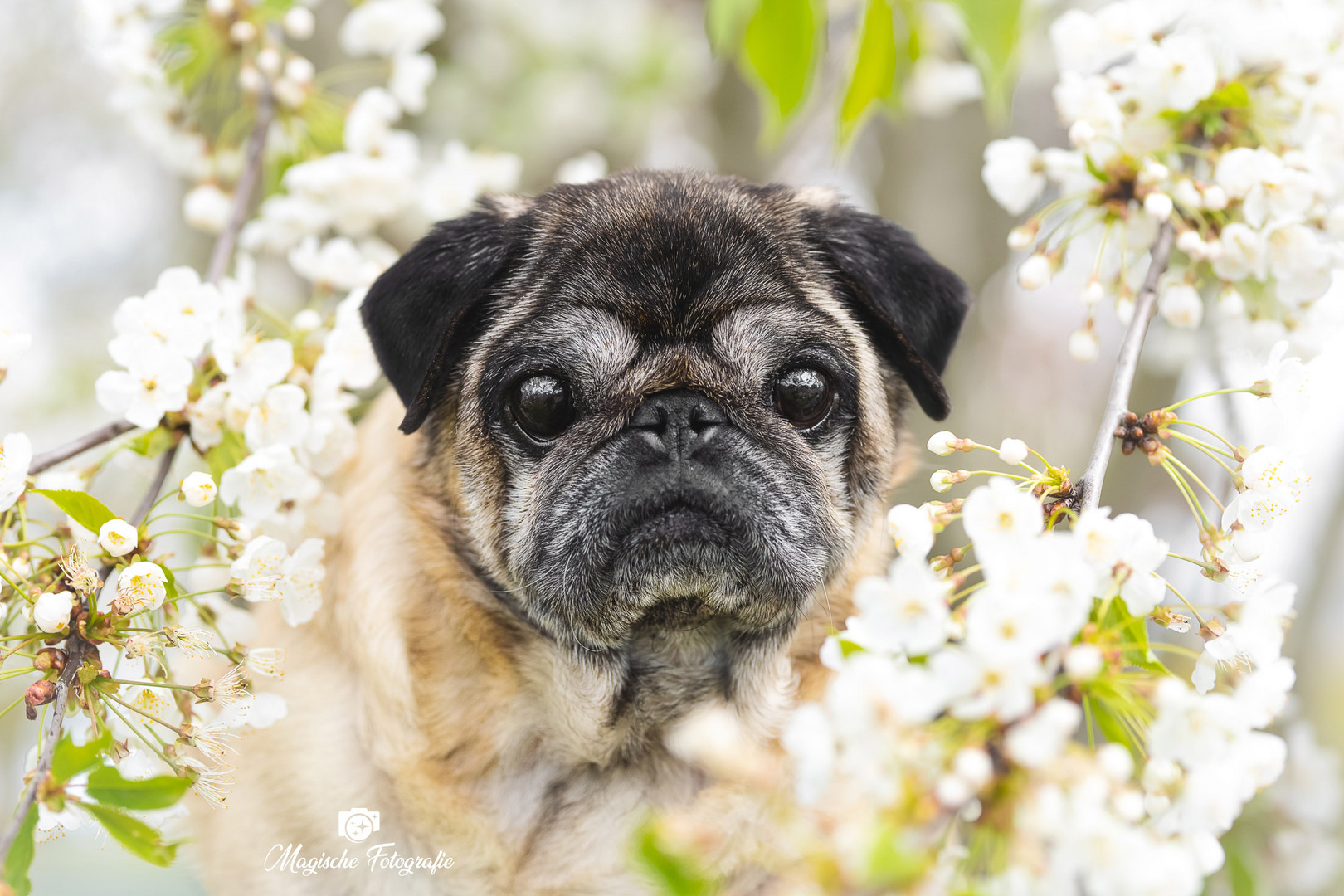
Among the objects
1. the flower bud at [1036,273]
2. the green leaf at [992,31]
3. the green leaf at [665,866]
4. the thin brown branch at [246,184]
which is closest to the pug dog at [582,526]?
the flower bud at [1036,273]

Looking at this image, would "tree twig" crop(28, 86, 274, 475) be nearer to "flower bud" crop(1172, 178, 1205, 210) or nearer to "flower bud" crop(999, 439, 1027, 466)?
"flower bud" crop(999, 439, 1027, 466)

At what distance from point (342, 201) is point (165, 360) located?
94 cm

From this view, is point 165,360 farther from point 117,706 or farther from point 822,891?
point 822,891

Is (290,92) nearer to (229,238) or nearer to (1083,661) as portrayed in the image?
(229,238)

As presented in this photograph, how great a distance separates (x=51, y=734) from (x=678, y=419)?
1149 mm

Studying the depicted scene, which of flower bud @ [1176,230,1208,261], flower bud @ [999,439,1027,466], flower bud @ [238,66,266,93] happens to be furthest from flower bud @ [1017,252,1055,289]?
flower bud @ [238,66,266,93]

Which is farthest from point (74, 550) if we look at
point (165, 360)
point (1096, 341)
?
point (1096, 341)

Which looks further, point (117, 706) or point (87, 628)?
point (117, 706)

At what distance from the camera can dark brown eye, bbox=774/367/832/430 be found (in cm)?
212

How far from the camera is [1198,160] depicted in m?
2.21

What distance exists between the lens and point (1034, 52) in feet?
15.0

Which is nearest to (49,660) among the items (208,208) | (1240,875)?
(208,208)

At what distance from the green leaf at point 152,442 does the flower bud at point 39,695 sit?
1.86 ft

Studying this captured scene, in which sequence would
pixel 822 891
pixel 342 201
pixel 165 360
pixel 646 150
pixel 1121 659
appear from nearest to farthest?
pixel 822 891
pixel 1121 659
pixel 165 360
pixel 342 201
pixel 646 150
